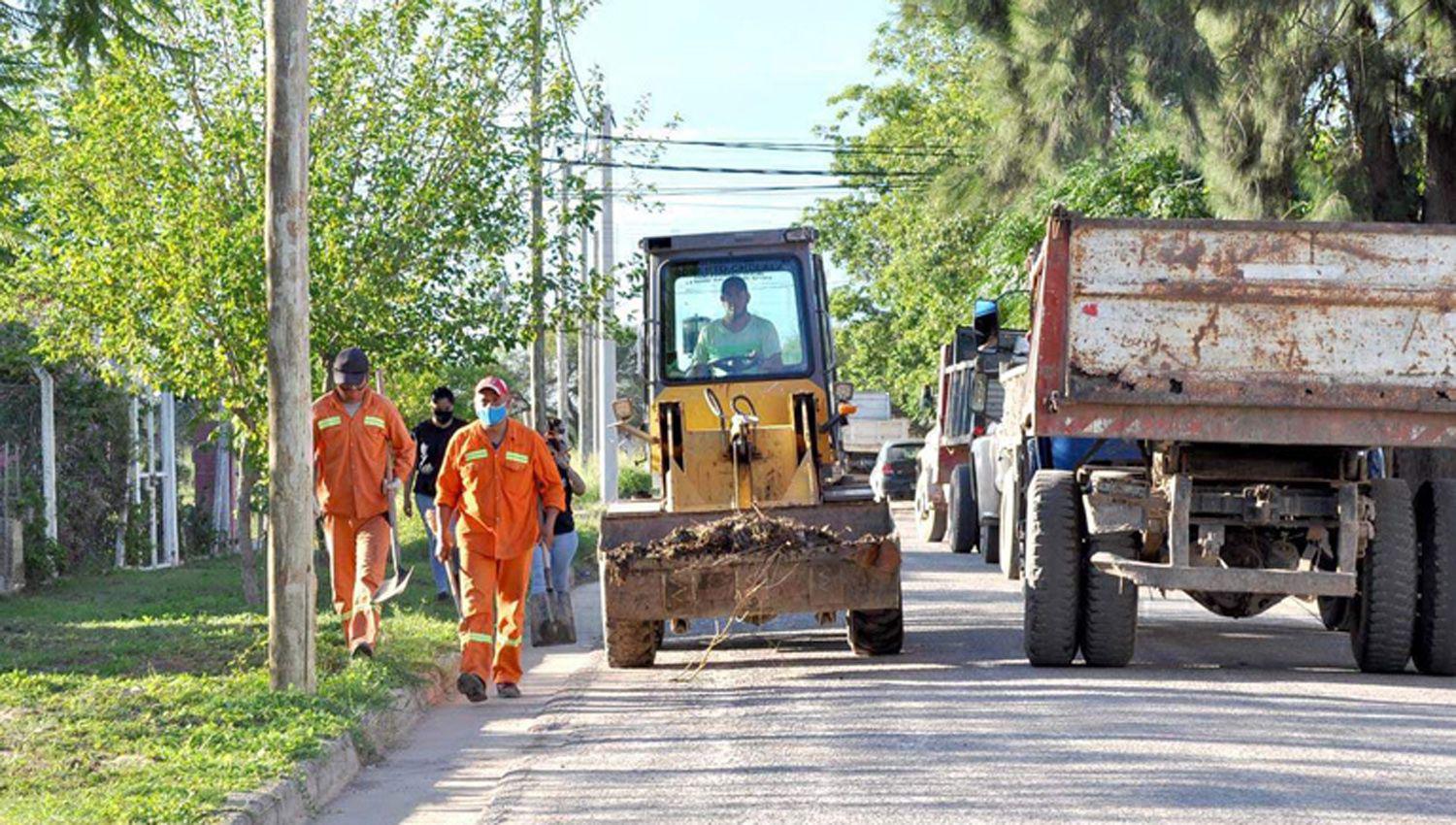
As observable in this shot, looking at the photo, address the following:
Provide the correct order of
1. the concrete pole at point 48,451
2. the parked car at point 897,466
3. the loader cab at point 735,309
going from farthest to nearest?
the parked car at point 897,466 → the concrete pole at point 48,451 → the loader cab at point 735,309

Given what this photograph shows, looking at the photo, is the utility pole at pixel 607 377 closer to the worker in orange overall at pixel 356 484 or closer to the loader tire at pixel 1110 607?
the worker in orange overall at pixel 356 484

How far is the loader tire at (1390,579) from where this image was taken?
11750 mm

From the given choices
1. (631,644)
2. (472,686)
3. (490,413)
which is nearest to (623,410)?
→ (631,644)

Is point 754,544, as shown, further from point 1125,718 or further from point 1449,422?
point 1449,422

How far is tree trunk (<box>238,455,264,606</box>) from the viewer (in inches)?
687

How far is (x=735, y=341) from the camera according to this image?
559 inches

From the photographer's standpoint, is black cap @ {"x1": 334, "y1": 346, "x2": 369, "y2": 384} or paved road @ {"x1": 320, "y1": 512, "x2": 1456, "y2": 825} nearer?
paved road @ {"x1": 320, "y1": 512, "x2": 1456, "y2": 825}

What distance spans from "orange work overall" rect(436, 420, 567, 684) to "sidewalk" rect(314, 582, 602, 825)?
333 mm

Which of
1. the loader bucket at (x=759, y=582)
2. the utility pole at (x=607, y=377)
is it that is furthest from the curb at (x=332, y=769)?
the utility pole at (x=607, y=377)

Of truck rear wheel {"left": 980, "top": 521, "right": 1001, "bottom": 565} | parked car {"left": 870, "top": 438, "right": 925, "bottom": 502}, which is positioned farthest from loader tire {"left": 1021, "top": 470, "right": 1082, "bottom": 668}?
parked car {"left": 870, "top": 438, "right": 925, "bottom": 502}

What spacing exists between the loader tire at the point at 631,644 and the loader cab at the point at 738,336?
3.56 feet

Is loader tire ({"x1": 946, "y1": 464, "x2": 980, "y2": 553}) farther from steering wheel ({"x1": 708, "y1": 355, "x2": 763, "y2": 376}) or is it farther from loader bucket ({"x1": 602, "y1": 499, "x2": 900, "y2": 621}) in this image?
loader bucket ({"x1": 602, "y1": 499, "x2": 900, "y2": 621})

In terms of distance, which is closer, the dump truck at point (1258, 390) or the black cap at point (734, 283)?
the dump truck at point (1258, 390)

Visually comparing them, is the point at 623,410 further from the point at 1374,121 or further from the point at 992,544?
the point at 992,544
